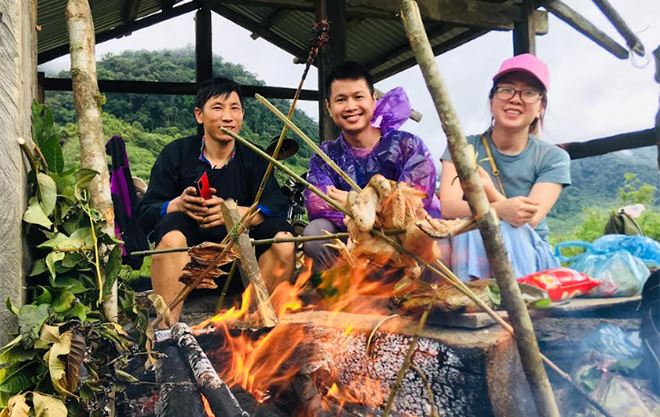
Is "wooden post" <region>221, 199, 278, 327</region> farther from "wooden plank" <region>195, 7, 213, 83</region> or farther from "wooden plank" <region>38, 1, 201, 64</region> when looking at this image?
→ "wooden plank" <region>38, 1, 201, 64</region>

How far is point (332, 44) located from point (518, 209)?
3.32 m

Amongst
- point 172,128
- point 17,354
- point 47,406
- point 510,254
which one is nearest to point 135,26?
point 510,254

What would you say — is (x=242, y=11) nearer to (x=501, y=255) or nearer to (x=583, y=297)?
(x=583, y=297)

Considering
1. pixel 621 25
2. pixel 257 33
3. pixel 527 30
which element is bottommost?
pixel 621 25

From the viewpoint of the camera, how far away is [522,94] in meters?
3.22

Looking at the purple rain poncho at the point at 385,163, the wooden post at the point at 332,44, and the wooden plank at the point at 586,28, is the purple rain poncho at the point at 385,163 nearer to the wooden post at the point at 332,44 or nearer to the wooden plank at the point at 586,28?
the wooden post at the point at 332,44

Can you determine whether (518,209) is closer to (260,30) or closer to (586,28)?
(586,28)

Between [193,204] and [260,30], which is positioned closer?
[193,204]

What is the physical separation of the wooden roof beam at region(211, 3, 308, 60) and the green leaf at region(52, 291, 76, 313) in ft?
28.5

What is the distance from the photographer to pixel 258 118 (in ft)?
66.4

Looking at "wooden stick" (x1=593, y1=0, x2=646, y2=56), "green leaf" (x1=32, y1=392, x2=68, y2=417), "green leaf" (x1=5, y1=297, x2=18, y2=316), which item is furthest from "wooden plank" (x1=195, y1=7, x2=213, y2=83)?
"green leaf" (x1=32, y1=392, x2=68, y2=417)

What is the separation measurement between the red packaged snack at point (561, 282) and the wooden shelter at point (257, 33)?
2.23 meters

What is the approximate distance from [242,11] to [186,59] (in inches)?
837

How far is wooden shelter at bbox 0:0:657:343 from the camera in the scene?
1790 mm
